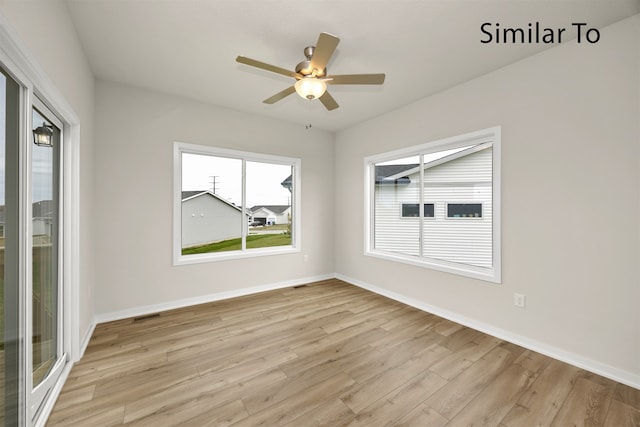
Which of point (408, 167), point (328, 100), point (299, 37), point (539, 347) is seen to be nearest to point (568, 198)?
point (539, 347)

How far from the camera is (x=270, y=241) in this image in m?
4.39

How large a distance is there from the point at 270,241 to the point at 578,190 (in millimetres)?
3752

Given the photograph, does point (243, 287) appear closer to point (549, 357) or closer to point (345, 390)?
point (345, 390)

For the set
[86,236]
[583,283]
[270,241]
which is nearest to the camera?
[583,283]

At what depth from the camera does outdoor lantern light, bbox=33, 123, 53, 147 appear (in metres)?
1.68

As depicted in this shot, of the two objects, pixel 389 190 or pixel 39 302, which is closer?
pixel 39 302

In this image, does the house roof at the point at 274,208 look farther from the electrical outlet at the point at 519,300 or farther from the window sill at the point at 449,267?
the electrical outlet at the point at 519,300

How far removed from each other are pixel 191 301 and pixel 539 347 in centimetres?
Result: 391

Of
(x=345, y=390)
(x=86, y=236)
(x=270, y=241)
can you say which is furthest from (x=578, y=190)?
(x=86, y=236)

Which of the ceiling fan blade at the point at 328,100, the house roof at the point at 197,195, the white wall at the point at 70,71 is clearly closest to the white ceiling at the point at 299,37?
the white wall at the point at 70,71

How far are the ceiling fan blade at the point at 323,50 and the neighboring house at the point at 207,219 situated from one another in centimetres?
249

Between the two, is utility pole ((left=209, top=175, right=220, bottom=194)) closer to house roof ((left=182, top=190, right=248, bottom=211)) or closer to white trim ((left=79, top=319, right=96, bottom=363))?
house roof ((left=182, top=190, right=248, bottom=211))

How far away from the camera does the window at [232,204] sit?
3.61 m

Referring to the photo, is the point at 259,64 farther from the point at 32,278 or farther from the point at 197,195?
the point at 197,195
